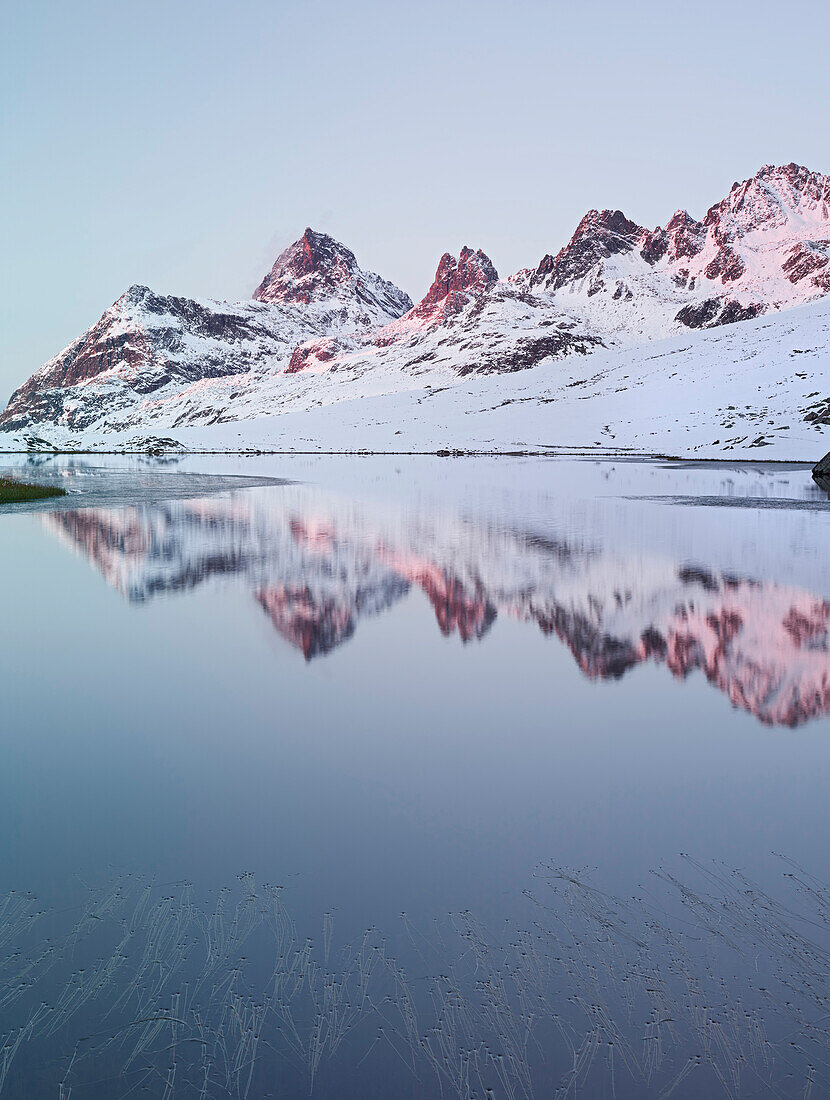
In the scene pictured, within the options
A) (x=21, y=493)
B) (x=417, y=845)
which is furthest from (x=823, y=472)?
(x=417, y=845)

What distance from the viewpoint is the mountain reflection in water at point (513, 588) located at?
1159 centimetres

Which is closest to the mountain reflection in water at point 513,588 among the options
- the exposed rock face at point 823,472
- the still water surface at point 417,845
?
the still water surface at point 417,845

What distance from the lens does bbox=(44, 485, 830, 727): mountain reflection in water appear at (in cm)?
1159

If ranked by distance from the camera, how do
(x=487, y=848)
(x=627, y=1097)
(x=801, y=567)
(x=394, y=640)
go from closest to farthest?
(x=627, y=1097), (x=487, y=848), (x=394, y=640), (x=801, y=567)

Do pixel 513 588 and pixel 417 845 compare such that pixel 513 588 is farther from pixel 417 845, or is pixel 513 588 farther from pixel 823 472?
pixel 823 472

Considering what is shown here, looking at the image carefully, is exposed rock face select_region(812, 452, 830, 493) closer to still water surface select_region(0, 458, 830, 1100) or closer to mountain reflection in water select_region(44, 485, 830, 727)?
mountain reflection in water select_region(44, 485, 830, 727)

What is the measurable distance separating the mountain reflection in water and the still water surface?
116 mm

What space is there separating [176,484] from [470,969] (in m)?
55.7

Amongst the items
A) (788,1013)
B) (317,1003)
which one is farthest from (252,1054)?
(788,1013)

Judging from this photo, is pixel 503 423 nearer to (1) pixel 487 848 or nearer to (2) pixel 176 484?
(2) pixel 176 484

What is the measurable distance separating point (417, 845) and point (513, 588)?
1095cm

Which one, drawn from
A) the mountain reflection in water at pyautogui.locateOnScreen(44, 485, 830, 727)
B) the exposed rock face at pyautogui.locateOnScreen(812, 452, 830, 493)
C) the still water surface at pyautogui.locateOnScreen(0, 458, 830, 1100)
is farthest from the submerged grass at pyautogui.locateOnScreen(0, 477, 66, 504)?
the exposed rock face at pyautogui.locateOnScreen(812, 452, 830, 493)

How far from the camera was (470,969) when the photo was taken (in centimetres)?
504

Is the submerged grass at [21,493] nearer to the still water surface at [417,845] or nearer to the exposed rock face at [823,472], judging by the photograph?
the still water surface at [417,845]
